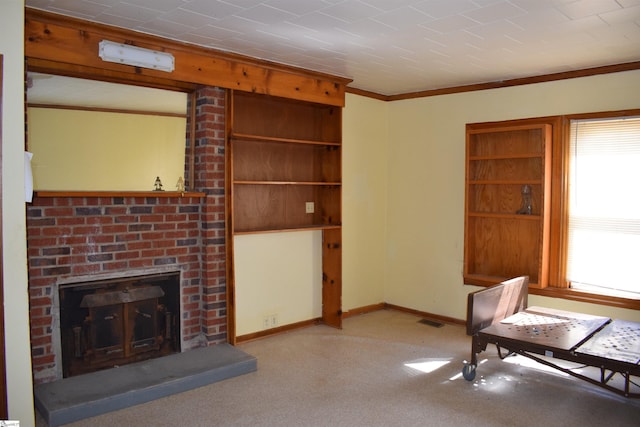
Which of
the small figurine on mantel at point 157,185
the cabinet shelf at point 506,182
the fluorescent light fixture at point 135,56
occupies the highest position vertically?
the fluorescent light fixture at point 135,56

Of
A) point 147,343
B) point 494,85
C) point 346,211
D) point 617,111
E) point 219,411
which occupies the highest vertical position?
point 494,85

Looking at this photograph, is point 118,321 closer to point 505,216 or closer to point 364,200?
point 364,200

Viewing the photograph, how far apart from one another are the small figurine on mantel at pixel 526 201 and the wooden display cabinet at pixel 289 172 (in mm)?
1725

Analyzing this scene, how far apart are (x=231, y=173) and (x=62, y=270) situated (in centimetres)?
142

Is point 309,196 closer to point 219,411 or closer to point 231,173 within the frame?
point 231,173

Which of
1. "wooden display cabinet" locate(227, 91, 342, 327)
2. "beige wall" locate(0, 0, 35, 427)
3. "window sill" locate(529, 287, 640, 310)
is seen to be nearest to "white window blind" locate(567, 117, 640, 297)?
"window sill" locate(529, 287, 640, 310)

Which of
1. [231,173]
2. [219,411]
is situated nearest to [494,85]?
[231,173]

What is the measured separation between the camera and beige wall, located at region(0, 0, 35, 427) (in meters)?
2.43

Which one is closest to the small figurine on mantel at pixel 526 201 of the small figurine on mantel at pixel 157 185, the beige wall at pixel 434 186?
the beige wall at pixel 434 186

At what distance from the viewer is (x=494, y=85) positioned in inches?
187

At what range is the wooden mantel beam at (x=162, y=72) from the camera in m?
3.09

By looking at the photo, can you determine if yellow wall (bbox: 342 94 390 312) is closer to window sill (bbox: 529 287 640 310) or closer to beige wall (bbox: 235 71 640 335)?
beige wall (bbox: 235 71 640 335)

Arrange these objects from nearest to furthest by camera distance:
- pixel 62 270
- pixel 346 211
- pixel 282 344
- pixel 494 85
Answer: pixel 62 270
pixel 282 344
pixel 494 85
pixel 346 211

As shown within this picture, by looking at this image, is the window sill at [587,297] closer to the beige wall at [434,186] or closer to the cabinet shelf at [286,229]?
the beige wall at [434,186]
